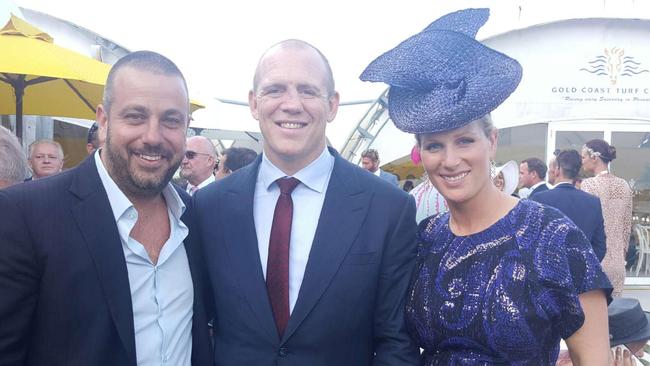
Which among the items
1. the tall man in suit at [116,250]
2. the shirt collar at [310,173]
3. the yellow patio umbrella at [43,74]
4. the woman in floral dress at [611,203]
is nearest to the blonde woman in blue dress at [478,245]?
the shirt collar at [310,173]

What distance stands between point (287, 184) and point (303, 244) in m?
0.25

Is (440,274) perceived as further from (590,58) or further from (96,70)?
(590,58)

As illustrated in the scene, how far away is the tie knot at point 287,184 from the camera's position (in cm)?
210

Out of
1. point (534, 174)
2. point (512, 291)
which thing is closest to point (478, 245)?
point (512, 291)

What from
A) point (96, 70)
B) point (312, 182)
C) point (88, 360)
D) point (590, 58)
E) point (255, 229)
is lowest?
point (88, 360)

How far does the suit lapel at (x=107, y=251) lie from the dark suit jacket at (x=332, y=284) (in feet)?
1.31

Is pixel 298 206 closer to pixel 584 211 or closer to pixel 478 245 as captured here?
pixel 478 245

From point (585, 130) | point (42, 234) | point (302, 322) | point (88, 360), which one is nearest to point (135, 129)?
point (42, 234)

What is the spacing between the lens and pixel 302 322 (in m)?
1.87

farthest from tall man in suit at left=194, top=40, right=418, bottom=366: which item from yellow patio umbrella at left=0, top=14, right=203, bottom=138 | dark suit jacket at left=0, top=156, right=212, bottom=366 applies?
yellow patio umbrella at left=0, top=14, right=203, bottom=138

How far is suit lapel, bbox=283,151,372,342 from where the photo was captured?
1886mm

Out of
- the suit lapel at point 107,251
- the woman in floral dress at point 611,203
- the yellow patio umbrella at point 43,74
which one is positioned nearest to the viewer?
the suit lapel at point 107,251

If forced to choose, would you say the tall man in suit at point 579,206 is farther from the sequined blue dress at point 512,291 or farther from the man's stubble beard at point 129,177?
the man's stubble beard at point 129,177

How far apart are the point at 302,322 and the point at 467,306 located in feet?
1.90
